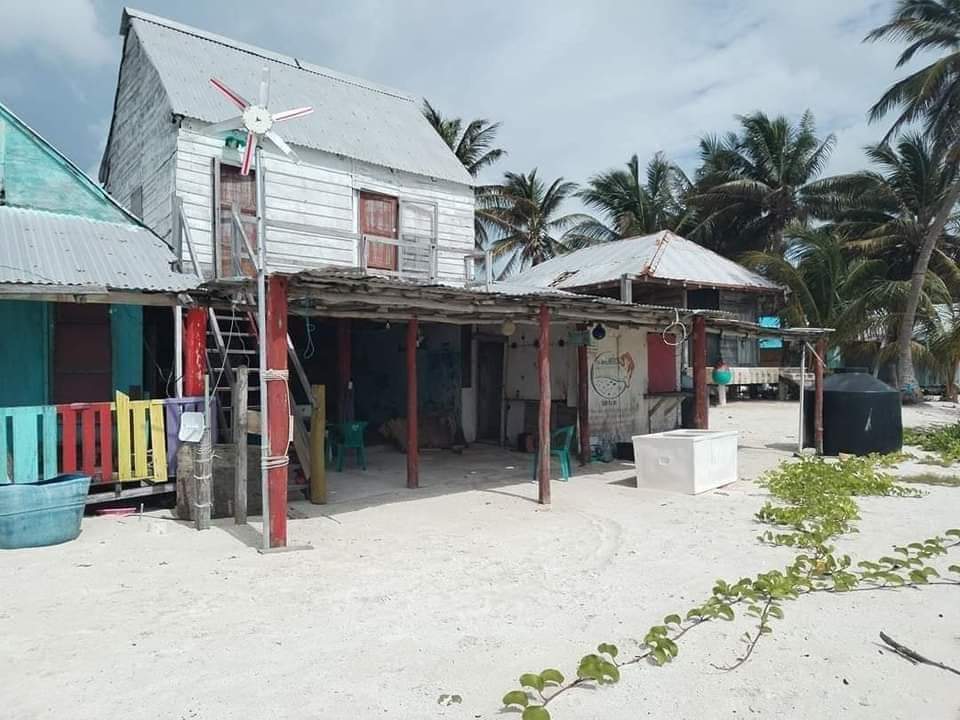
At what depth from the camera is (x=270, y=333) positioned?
6.09 m

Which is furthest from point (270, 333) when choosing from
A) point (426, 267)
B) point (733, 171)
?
point (733, 171)

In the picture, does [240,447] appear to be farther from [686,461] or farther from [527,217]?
[527,217]

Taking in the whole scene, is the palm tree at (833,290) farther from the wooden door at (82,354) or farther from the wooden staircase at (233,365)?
the wooden door at (82,354)

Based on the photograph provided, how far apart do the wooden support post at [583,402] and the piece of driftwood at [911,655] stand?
294 inches

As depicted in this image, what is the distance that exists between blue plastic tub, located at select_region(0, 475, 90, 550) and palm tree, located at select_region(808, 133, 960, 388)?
24.0 meters

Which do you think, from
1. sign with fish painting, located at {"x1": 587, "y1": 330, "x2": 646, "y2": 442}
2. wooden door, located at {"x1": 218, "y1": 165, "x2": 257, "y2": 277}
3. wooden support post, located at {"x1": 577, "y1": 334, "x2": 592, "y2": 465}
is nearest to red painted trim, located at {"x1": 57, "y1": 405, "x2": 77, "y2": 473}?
wooden door, located at {"x1": 218, "y1": 165, "x2": 257, "y2": 277}

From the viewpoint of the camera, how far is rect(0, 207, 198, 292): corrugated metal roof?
7.64 metres

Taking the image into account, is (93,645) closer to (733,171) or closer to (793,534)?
(793,534)

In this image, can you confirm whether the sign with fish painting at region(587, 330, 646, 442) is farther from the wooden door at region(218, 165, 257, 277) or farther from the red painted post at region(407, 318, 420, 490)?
the wooden door at region(218, 165, 257, 277)

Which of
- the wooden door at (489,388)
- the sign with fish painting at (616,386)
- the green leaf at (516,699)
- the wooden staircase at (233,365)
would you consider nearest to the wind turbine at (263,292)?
the wooden staircase at (233,365)

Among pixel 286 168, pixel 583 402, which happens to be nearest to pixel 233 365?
pixel 286 168

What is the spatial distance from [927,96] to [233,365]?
73.5 feet

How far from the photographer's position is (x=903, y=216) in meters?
24.8

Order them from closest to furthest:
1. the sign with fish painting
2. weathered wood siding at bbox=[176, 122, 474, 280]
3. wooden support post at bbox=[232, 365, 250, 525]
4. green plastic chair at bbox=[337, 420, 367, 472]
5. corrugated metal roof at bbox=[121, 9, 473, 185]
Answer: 1. wooden support post at bbox=[232, 365, 250, 525]
2. weathered wood siding at bbox=[176, 122, 474, 280]
3. green plastic chair at bbox=[337, 420, 367, 472]
4. corrugated metal roof at bbox=[121, 9, 473, 185]
5. the sign with fish painting
